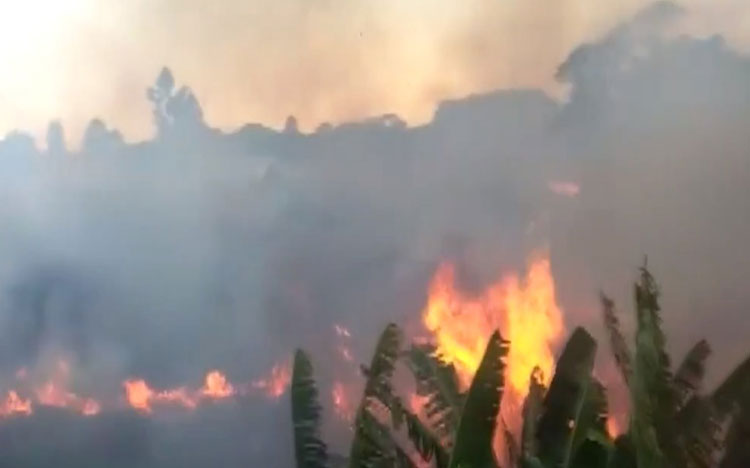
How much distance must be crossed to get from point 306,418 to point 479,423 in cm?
63

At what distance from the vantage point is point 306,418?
3.45 m

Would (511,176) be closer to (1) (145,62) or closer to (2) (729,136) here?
(2) (729,136)

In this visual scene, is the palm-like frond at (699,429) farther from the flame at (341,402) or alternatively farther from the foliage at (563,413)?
the flame at (341,402)

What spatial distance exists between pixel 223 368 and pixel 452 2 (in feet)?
4.30

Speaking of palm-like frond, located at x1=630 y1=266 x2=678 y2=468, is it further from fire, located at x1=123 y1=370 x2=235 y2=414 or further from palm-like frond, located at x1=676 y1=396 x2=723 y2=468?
fire, located at x1=123 y1=370 x2=235 y2=414

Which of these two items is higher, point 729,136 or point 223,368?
point 729,136

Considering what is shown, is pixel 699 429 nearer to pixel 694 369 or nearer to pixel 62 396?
pixel 694 369

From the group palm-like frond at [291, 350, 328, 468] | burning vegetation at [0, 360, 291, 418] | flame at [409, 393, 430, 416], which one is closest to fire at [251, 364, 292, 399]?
burning vegetation at [0, 360, 291, 418]

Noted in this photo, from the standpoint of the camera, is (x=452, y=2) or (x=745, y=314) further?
(x=452, y=2)

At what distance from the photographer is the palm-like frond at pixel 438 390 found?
130 inches

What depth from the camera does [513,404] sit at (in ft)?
12.1

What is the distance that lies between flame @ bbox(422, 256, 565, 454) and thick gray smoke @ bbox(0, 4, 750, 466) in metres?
0.04

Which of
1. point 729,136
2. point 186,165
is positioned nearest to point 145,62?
point 186,165

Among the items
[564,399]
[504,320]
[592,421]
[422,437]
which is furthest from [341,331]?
[592,421]
